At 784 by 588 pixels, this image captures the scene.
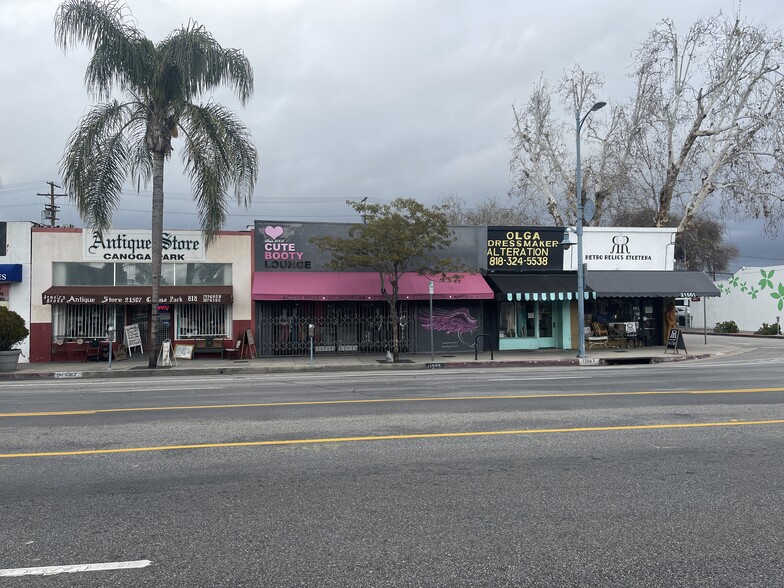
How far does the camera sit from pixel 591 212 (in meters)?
22.8

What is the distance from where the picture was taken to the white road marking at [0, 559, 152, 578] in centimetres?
372

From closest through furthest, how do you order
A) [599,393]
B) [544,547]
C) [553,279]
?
[544,547]
[599,393]
[553,279]

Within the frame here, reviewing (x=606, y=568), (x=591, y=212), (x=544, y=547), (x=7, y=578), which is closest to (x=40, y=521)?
(x=7, y=578)

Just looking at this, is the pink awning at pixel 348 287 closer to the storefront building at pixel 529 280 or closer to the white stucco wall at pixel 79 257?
the white stucco wall at pixel 79 257

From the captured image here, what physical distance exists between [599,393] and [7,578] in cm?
997

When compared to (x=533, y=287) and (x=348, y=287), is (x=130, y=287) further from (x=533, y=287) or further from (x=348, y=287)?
(x=533, y=287)

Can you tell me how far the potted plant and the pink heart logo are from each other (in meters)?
8.81

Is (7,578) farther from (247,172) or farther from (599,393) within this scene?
(247,172)

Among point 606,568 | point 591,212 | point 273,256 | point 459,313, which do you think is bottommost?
point 606,568

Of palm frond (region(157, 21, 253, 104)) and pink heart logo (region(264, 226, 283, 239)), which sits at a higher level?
palm frond (region(157, 21, 253, 104))

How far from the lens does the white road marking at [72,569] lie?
3.72 meters

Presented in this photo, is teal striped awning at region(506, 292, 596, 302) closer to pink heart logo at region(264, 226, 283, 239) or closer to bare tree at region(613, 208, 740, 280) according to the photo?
pink heart logo at region(264, 226, 283, 239)

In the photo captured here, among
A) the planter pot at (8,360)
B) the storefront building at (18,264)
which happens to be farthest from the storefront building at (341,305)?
the storefront building at (18,264)

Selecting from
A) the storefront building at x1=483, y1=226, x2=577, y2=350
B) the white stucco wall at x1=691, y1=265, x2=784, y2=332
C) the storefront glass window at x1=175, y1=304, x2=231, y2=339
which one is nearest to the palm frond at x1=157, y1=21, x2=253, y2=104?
the storefront glass window at x1=175, y1=304, x2=231, y2=339
